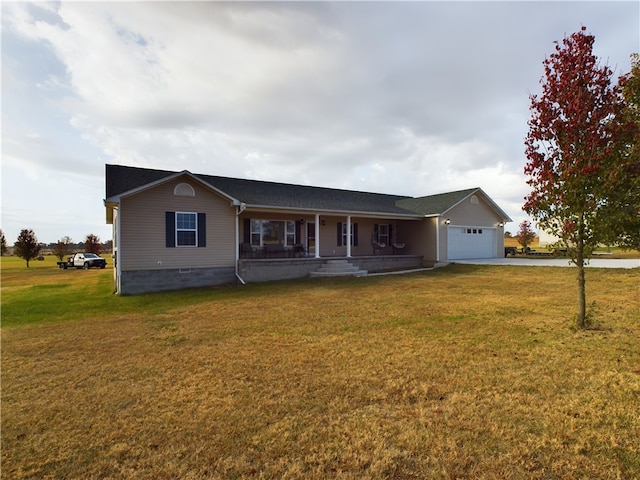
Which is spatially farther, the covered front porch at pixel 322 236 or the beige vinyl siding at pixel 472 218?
the beige vinyl siding at pixel 472 218

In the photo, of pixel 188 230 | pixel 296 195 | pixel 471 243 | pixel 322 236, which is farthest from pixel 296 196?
pixel 471 243

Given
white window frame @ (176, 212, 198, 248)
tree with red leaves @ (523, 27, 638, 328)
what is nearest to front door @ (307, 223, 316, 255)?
white window frame @ (176, 212, 198, 248)

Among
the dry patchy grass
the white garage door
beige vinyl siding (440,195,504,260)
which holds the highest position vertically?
beige vinyl siding (440,195,504,260)

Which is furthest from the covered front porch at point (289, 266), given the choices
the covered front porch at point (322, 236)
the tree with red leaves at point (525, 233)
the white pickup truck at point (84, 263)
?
the white pickup truck at point (84, 263)

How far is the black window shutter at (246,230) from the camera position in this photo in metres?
16.7

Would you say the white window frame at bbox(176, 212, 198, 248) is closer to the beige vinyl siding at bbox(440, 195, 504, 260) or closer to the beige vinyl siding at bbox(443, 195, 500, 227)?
the beige vinyl siding at bbox(440, 195, 504, 260)

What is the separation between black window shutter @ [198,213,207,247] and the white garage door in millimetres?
14187

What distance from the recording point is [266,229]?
1727 cm

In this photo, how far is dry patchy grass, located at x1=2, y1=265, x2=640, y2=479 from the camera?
2633mm

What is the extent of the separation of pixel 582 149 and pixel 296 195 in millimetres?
14474

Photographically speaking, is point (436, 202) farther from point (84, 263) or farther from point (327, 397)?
point (84, 263)

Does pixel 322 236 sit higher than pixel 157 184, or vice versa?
pixel 157 184

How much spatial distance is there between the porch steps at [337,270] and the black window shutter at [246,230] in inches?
146

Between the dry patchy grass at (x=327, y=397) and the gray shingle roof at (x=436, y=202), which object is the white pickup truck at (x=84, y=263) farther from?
the gray shingle roof at (x=436, y=202)
